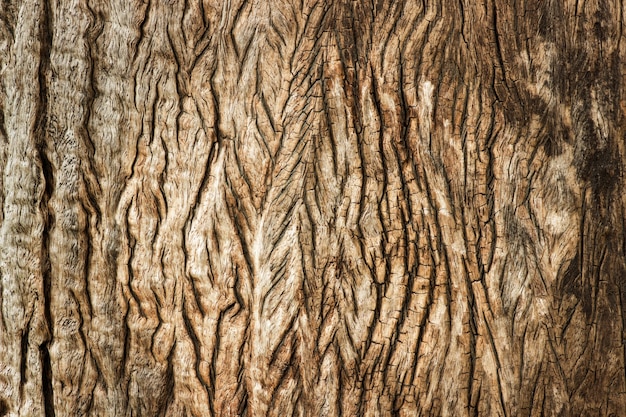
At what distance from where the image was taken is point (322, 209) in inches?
78.4

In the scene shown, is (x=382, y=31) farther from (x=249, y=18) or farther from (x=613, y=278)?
(x=613, y=278)

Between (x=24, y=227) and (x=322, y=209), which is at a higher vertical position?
(x=322, y=209)

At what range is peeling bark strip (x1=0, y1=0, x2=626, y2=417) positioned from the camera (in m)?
1.99

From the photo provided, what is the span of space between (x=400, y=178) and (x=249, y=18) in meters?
0.87

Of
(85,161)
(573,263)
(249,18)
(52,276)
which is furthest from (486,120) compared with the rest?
(52,276)

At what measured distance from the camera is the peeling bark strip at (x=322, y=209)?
199 centimetres

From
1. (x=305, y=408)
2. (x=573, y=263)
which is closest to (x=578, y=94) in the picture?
(x=573, y=263)

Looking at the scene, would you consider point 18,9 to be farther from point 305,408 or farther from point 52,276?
point 305,408

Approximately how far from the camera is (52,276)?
207 centimetres

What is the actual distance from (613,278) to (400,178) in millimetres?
977

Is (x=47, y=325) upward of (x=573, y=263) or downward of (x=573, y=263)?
downward

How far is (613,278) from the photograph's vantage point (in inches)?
81.9

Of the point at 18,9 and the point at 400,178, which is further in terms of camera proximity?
the point at 18,9

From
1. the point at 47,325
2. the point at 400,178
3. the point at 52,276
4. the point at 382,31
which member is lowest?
the point at 47,325
